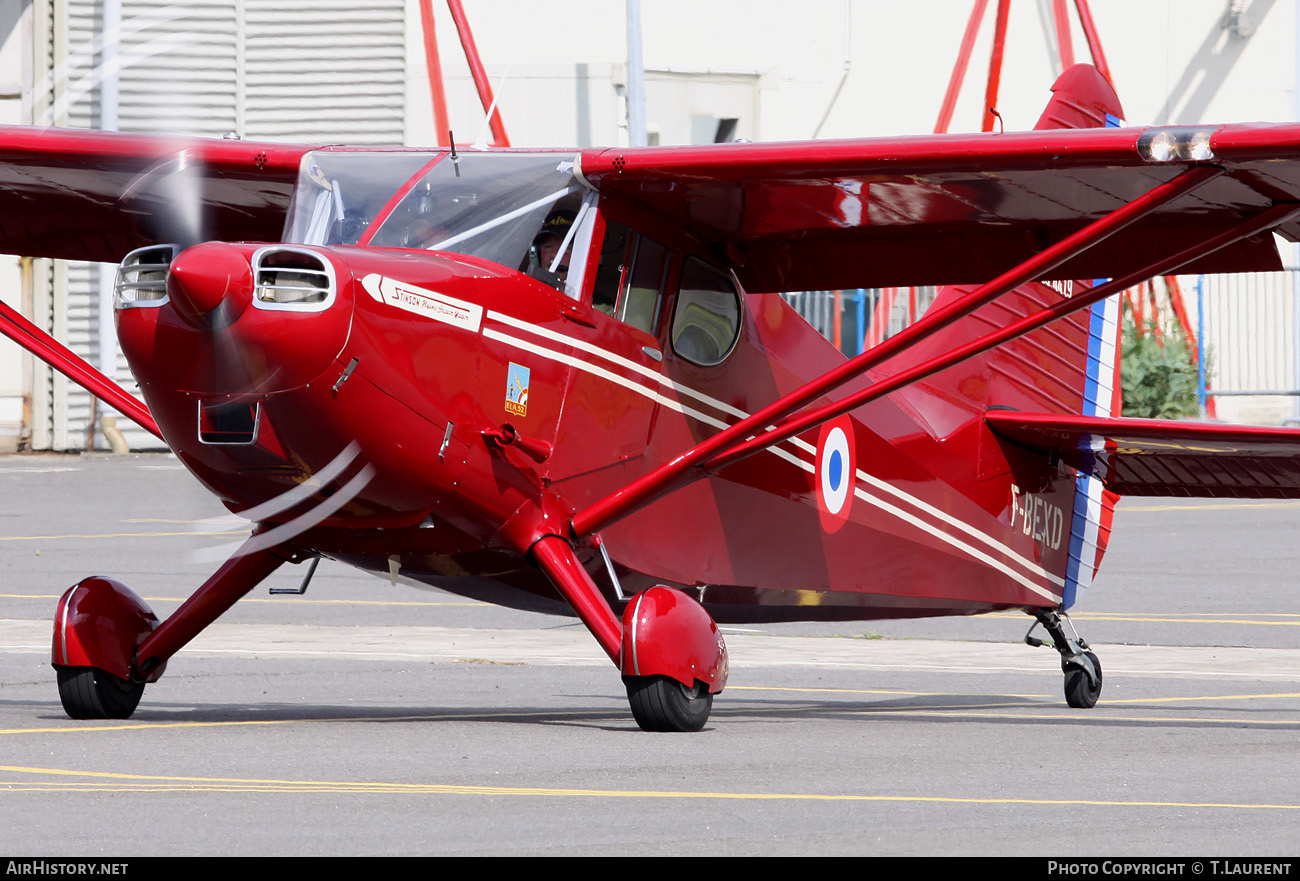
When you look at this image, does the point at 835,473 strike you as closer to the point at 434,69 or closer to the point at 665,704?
the point at 665,704

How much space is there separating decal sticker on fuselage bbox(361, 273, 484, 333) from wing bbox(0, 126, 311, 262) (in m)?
1.61

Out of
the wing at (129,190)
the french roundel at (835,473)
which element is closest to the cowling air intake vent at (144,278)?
the wing at (129,190)

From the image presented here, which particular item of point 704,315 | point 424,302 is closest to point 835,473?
point 704,315

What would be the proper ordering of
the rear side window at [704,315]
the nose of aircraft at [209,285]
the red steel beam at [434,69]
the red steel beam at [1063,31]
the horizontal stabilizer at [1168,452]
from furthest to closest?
the red steel beam at [1063,31] < the red steel beam at [434,69] < the horizontal stabilizer at [1168,452] < the rear side window at [704,315] < the nose of aircraft at [209,285]

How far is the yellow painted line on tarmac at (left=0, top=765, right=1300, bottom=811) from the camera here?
634 cm

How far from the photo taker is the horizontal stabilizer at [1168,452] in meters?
9.80

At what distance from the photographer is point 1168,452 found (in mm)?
10625

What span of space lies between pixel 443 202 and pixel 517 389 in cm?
98

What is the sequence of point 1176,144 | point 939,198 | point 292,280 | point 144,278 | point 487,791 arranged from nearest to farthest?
point 487,791 < point 292,280 < point 144,278 < point 1176,144 < point 939,198

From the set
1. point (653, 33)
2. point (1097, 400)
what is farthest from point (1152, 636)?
point (653, 33)

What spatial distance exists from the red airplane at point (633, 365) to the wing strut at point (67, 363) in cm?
3

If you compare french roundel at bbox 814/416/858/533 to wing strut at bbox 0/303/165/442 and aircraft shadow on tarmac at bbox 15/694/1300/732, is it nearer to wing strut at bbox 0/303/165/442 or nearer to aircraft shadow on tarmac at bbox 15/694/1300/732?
aircraft shadow on tarmac at bbox 15/694/1300/732

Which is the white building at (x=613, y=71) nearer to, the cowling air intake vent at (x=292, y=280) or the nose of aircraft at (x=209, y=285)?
the cowling air intake vent at (x=292, y=280)

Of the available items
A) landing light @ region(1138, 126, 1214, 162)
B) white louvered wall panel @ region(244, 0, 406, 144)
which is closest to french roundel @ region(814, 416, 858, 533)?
landing light @ region(1138, 126, 1214, 162)
